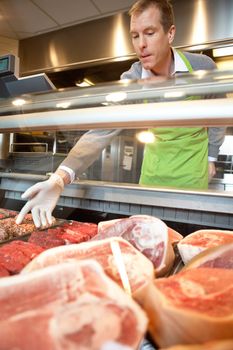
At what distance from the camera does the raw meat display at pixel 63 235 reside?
1153mm

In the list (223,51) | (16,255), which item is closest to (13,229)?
(16,255)

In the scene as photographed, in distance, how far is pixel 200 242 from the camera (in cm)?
93

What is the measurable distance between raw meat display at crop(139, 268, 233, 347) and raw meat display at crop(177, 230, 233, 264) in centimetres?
26

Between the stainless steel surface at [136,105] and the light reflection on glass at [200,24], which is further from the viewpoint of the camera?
the light reflection on glass at [200,24]

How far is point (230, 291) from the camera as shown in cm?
58

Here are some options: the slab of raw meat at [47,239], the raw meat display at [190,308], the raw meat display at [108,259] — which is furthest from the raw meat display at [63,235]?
the raw meat display at [190,308]

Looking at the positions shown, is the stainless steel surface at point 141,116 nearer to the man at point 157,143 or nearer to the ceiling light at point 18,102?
the ceiling light at point 18,102

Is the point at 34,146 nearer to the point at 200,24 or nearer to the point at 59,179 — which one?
the point at 200,24

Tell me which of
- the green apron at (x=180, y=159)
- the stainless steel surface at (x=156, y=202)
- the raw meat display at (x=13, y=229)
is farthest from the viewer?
the green apron at (x=180, y=159)

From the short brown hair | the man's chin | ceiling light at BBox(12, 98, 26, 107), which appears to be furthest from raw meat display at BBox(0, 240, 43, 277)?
the short brown hair

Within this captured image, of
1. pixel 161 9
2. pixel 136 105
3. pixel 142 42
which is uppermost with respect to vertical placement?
pixel 161 9

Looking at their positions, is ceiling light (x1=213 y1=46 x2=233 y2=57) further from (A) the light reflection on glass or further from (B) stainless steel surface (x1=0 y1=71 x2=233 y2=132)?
(B) stainless steel surface (x1=0 y1=71 x2=233 y2=132)

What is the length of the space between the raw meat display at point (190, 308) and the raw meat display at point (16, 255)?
1.45 feet

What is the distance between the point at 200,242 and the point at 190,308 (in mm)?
446
